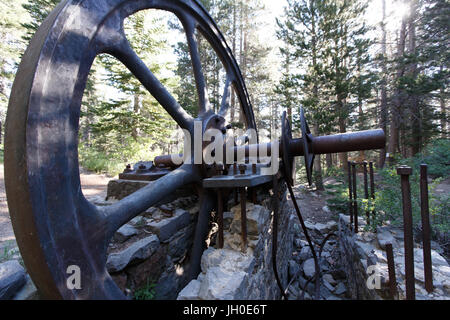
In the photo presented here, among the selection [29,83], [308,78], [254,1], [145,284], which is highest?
[254,1]

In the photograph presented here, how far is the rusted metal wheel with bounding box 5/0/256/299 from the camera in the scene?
82 centimetres

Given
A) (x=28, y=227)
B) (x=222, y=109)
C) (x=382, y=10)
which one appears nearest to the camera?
(x=28, y=227)

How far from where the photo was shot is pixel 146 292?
59.9 inches

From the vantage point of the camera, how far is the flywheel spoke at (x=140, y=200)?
121 cm

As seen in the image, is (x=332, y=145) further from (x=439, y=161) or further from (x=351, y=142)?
(x=439, y=161)

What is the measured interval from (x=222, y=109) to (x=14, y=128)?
7.95ft

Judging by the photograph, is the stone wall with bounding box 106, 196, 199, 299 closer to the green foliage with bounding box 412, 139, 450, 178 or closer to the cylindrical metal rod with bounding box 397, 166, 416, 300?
the cylindrical metal rod with bounding box 397, 166, 416, 300

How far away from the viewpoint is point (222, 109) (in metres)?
3.04

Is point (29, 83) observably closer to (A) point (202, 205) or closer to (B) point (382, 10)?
(A) point (202, 205)

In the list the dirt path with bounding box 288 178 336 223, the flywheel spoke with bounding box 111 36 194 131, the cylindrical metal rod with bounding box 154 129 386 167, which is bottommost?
the dirt path with bounding box 288 178 336 223

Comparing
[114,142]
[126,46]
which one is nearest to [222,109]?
[126,46]

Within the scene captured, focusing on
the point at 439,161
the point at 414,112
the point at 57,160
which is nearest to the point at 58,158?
the point at 57,160

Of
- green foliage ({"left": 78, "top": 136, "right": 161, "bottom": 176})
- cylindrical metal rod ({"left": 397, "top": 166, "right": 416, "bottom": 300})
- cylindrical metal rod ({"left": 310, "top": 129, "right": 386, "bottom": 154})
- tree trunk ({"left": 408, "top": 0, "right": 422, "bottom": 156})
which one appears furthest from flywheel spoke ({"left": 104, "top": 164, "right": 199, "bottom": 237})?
tree trunk ({"left": 408, "top": 0, "right": 422, "bottom": 156})
